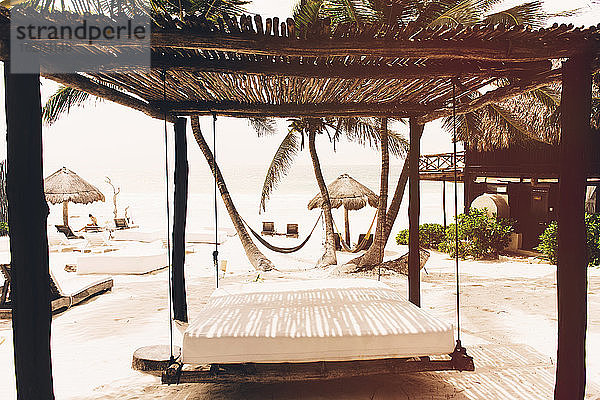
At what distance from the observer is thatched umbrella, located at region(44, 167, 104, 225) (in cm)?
1431

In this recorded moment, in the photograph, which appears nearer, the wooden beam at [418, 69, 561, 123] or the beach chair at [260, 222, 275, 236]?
the wooden beam at [418, 69, 561, 123]

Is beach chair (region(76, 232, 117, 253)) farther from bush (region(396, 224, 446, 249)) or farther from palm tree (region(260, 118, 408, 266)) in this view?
bush (region(396, 224, 446, 249))

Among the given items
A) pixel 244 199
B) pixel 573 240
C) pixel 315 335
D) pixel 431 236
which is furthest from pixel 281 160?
pixel 244 199

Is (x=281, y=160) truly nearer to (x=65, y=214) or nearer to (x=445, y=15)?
(x=445, y=15)

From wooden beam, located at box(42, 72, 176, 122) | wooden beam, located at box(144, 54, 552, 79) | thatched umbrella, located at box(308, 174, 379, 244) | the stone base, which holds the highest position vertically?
wooden beam, located at box(144, 54, 552, 79)

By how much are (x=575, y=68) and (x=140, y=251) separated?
8.09 meters

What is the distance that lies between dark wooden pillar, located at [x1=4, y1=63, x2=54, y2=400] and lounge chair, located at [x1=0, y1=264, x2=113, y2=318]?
3338 mm

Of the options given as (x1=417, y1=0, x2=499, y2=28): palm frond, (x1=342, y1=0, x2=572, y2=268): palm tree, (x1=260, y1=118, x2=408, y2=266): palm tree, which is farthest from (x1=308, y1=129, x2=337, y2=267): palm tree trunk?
(x1=417, y1=0, x2=499, y2=28): palm frond

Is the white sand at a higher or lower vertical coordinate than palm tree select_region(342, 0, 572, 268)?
lower

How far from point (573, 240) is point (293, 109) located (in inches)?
103

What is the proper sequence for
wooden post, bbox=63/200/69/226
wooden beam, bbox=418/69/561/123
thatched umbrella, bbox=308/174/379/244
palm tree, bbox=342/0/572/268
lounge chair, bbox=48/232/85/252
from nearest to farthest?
wooden beam, bbox=418/69/561/123 < palm tree, bbox=342/0/572/268 < lounge chair, bbox=48/232/85/252 < thatched umbrella, bbox=308/174/379/244 < wooden post, bbox=63/200/69/226

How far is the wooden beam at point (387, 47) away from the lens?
2662 mm

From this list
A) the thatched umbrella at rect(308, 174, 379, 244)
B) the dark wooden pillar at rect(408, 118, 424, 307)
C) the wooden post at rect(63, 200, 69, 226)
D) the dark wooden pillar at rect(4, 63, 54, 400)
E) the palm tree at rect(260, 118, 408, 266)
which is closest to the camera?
the dark wooden pillar at rect(4, 63, 54, 400)

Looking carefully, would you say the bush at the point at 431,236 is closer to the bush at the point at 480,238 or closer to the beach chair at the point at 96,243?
the bush at the point at 480,238
